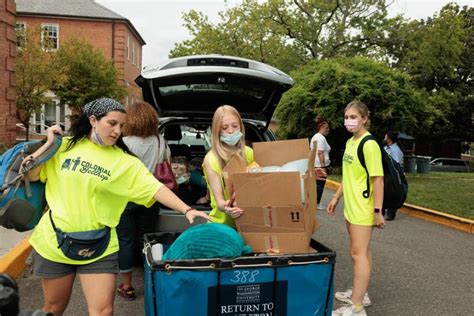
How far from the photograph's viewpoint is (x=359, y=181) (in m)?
3.84

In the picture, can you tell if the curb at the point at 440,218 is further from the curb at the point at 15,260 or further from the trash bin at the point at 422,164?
the trash bin at the point at 422,164

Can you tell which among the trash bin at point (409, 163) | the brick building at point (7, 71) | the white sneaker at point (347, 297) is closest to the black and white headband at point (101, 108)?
the white sneaker at point (347, 297)

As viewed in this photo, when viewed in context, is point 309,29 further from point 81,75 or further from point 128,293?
point 128,293

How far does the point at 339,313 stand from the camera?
12.9 ft

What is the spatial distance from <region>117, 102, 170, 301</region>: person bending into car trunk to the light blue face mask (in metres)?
1.17

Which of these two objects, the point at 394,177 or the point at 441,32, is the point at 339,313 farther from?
the point at 441,32

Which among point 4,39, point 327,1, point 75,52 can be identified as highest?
point 327,1

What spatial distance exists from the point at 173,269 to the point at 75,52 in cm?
2643

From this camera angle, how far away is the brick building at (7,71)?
1135 cm

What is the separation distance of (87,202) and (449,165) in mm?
30937

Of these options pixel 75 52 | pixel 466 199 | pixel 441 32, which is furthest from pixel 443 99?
pixel 75 52

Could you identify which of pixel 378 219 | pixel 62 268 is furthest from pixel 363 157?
pixel 62 268

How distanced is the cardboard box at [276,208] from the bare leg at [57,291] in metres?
1.06

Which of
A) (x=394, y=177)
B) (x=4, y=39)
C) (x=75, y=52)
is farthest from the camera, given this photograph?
(x=75, y=52)
